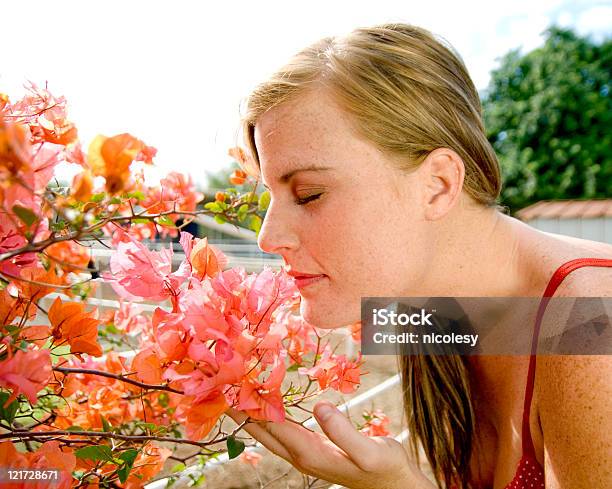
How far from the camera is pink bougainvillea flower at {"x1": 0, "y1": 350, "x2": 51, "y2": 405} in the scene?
35 cm

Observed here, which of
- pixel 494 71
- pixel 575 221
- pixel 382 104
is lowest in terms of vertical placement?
pixel 575 221

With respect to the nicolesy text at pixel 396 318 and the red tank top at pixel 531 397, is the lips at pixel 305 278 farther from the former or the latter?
the red tank top at pixel 531 397

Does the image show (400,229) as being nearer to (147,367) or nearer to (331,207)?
(331,207)

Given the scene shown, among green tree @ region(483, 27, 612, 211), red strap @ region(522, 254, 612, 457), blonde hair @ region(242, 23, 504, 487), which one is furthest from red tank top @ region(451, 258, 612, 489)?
green tree @ region(483, 27, 612, 211)

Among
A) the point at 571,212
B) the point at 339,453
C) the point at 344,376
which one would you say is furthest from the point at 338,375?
the point at 571,212

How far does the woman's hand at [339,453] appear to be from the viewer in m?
0.51

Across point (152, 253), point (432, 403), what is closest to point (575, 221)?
point (432, 403)

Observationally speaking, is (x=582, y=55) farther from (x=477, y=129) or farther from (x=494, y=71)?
(x=477, y=129)

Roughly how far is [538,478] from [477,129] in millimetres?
491

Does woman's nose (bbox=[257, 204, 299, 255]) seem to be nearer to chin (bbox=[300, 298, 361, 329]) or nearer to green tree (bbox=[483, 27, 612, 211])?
chin (bbox=[300, 298, 361, 329])

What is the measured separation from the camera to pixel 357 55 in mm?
681

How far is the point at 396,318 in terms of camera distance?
2.58 feet

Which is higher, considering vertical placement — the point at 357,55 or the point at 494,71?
the point at 357,55

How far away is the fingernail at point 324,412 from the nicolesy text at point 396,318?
7.1 inches
